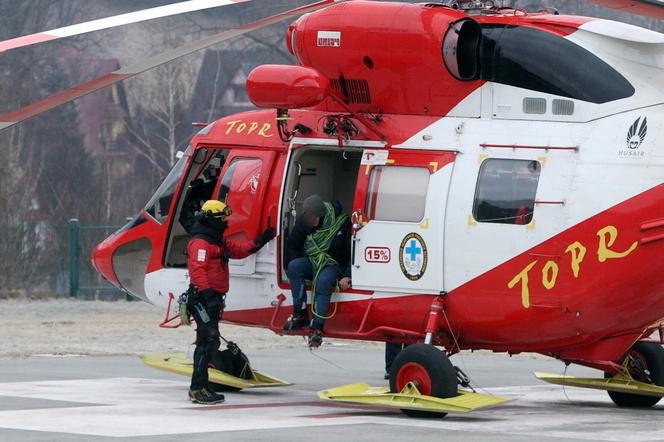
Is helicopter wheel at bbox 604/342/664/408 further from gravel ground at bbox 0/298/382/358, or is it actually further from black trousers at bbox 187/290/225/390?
gravel ground at bbox 0/298/382/358

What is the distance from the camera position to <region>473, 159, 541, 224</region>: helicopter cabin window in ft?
42.1

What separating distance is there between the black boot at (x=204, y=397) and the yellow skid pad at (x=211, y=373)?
953 mm

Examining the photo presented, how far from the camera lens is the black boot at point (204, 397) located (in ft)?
44.9

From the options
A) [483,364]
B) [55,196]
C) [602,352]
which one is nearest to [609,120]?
[602,352]

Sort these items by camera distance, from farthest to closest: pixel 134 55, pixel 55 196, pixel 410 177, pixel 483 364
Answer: pixel 134 55 < pixel 55 196 < pixel 483 364 < pixel 410 177

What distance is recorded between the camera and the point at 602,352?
13.1 m

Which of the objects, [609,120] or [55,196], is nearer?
[609,120]

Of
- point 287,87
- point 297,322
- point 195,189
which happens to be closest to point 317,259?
point 297,322

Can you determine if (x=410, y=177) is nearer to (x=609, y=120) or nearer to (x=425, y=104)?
(x=425, y=104)

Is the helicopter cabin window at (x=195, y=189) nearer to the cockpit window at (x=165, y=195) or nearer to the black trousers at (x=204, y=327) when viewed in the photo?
the cockpit window at (x=165, y=195)

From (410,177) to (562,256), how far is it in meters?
1.76

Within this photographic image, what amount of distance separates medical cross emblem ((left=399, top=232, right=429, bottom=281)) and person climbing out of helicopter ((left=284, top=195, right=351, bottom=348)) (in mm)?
736

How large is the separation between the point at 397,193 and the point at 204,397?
2698mm

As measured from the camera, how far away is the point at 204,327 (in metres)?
13.6
